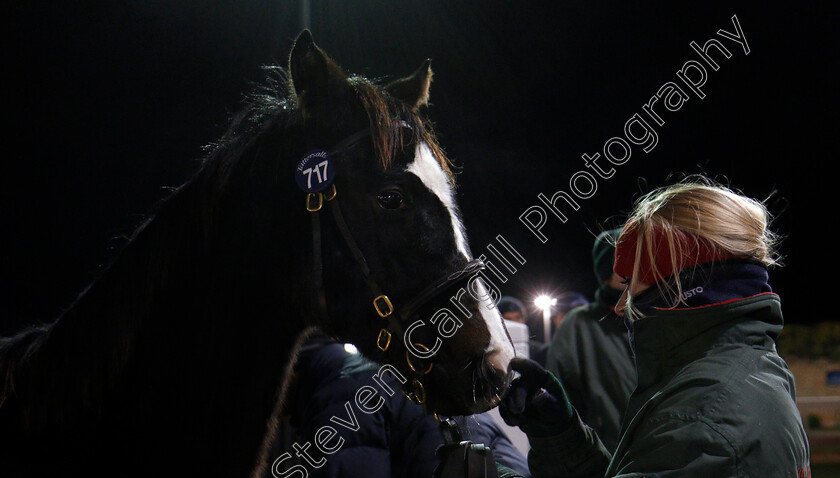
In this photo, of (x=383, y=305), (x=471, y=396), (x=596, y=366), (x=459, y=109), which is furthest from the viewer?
(x=459, y=109)

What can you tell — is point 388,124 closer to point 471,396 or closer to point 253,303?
point 253,303

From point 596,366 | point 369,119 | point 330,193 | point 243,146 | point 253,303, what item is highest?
point 243,146

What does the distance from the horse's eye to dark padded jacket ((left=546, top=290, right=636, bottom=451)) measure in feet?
7.25

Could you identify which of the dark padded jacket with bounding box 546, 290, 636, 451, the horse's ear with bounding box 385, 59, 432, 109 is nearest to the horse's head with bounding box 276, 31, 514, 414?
the horse's ear with bounding box 385, 59, 432, 109

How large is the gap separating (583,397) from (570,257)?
47.3 feet

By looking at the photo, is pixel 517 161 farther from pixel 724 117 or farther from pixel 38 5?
pixel 38 5

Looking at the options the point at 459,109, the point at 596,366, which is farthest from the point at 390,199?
the point at 459,109

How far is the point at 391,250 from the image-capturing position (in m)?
1.72

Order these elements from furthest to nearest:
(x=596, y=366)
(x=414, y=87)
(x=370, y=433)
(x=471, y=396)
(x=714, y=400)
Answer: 1. (x=596, y=366)
2. (x=370, y=433)
3. (x=414, y=87)
4. (x=471, y=396)
5. (x=714, y=400)

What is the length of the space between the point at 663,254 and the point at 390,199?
809 millimetres

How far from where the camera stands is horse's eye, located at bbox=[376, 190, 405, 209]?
175 centimetres

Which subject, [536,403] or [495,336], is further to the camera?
[536,403]

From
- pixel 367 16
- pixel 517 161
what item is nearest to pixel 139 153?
pixel 367 16

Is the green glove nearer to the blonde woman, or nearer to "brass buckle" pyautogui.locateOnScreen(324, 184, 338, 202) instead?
the blonde woman
